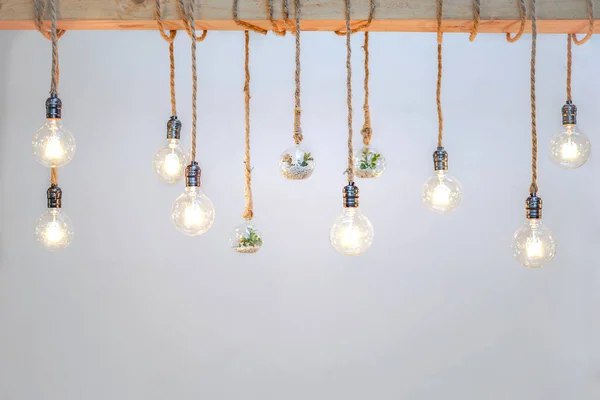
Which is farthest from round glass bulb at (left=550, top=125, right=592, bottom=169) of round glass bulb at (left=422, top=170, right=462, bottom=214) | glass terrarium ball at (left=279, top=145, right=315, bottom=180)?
glass terrarium ball at (left=279, top=145, right=315, bottom=180)

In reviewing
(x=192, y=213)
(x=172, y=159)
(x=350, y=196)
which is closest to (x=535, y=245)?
(x=350, y=196)

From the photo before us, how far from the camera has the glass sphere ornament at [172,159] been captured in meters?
2.11

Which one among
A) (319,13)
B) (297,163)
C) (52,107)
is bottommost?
(297,163)

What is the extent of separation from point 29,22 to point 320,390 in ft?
7.80

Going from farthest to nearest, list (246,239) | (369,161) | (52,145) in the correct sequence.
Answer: (369,161) < (246,239) < (52,145)

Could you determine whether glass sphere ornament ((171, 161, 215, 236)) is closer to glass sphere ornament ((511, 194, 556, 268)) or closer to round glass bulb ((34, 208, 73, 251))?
round glass bulb ((34, 208, 73, 251))

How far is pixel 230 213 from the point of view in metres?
3.83

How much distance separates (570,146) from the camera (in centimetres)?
203

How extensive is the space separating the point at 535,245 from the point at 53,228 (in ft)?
4.12

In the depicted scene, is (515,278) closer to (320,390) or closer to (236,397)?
(320,390)

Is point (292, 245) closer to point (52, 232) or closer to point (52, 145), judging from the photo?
point (52, 232)

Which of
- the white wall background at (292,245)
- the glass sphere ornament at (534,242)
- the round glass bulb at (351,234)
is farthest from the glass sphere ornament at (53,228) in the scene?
the white wall background at (292,245)

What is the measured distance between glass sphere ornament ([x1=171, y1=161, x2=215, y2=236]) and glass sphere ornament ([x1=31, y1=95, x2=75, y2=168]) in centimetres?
30

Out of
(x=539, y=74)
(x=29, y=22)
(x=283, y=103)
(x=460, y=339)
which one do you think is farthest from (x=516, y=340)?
(x=29, y=22)
